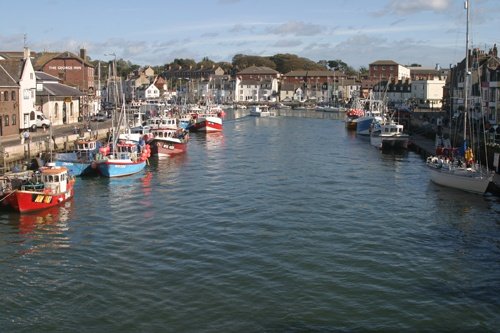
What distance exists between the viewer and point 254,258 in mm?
25219

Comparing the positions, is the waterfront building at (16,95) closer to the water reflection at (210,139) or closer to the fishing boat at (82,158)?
the fishing boat at (82,158)

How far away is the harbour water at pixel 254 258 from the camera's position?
1944cm

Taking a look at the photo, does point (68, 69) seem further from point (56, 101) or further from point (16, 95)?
point (16, 95)

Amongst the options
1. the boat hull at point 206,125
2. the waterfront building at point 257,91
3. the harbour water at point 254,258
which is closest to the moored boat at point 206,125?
the boat hull at point 206,125

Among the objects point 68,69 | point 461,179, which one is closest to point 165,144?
point 461,179

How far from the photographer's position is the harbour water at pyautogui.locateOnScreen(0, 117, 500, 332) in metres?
19.4

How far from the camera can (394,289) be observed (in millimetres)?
21875

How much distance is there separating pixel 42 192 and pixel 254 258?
14.6 meters

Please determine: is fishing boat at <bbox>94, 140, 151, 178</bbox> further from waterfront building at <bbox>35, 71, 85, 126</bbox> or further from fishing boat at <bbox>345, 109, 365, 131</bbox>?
fishing boat at <bbox>345, 109, 365, 131</bbox>

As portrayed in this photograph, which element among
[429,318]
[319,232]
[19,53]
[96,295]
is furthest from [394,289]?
[19,53]

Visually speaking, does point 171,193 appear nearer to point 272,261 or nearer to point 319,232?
point 319,232

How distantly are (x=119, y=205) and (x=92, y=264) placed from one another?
38.1ft

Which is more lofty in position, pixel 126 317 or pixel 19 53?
pixel 19 53

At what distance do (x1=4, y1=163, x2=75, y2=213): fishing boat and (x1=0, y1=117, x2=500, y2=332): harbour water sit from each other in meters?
1.04
